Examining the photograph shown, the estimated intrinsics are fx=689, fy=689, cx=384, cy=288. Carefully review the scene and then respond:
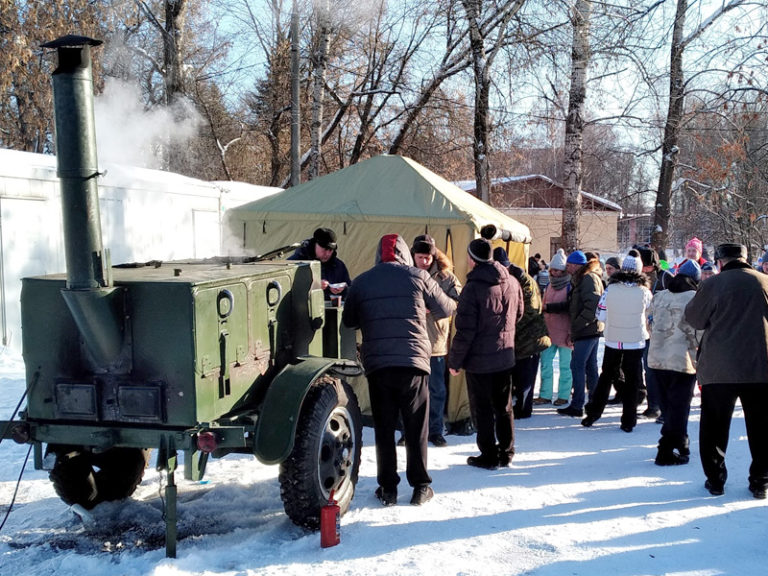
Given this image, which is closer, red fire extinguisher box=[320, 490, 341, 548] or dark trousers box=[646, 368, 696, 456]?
red fire extinguisher box=[320, 490, 341, 548]

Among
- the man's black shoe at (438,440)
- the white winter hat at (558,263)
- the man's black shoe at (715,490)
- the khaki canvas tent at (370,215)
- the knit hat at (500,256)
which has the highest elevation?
the khaki canvas tent at (370,215)

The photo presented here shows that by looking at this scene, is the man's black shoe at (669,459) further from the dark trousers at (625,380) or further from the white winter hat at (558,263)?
the white winter hat at (558,263)

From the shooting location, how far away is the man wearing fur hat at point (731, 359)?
4738mm

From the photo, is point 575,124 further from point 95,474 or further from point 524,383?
point 95,474

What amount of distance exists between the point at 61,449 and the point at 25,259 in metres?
5.68

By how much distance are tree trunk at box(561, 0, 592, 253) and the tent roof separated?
3.34 metres

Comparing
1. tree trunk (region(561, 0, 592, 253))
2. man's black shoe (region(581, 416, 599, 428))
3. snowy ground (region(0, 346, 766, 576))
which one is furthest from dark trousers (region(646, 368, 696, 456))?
tree trunk (region(561, 0, 592, 253))

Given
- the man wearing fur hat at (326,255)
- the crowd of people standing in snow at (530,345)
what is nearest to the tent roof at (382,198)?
the crowd of people standing in snow at (530,345)

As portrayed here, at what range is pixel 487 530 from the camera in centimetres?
428

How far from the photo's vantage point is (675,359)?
18.7 feet

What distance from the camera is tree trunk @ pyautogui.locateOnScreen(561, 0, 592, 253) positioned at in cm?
1076

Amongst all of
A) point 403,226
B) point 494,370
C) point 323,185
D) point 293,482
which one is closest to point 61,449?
point 293,482

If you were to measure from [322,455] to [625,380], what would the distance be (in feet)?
11.9

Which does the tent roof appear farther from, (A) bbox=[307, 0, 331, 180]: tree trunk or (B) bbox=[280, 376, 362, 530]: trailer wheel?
(A) bbox=[307, 0, 331, 180]: tree trunk
